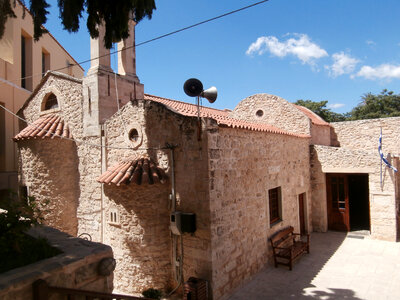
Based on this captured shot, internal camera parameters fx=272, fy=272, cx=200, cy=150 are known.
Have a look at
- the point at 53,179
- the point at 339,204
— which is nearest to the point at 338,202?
the point at 339,204

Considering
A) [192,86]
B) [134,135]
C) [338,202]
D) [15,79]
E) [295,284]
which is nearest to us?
[192,86]

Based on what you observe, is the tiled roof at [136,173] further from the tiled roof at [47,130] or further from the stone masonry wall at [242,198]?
the tiled roof at [47,130]

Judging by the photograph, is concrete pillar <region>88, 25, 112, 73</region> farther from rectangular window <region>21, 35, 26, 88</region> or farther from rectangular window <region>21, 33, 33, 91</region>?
rectangular window <region>21, 35, 26, 88</region>

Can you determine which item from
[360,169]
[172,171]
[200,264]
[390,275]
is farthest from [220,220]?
[360,169]

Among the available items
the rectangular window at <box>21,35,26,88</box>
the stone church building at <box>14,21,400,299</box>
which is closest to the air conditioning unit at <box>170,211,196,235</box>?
the stone church building at <box>14,21,400,299</box>

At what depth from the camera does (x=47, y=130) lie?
8.11 metres

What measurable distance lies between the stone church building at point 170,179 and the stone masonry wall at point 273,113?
18cm

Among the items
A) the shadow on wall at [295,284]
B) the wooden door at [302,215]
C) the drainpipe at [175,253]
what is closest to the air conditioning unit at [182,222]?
the drainpipe at [175,253]

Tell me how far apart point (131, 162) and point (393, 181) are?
8720 millimetres

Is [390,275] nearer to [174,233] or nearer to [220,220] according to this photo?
[220,220]

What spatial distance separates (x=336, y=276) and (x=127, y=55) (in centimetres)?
851

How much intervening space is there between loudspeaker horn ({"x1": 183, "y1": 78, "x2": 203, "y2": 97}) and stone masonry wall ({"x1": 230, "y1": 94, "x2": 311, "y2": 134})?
7000 millimetres

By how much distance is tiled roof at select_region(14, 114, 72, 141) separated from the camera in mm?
7863

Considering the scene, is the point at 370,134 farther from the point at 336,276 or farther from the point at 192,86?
the point at 192,86
